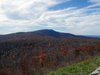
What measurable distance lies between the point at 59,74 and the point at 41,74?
247 cm

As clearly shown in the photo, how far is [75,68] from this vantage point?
1582 cm

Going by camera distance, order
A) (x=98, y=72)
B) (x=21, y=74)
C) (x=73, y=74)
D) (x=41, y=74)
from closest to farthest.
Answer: (x=98, y=72) < (x=73, y=74) < (x=41, y=74) < (x=21, y=74)

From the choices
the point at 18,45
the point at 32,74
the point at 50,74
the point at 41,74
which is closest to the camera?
the point at 50,74

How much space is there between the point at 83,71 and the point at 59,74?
1265 millimetres

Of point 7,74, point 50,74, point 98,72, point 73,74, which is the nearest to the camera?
point 98,72

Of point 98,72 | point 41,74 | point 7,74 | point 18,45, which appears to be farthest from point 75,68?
point 18,45

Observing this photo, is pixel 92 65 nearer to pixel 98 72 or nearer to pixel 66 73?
pixel 66 73

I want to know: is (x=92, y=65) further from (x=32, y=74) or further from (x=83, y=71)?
(x=32, y=74)

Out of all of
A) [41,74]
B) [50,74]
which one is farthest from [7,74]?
[50,74]

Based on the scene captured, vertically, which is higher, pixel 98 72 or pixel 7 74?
pixel 98 72

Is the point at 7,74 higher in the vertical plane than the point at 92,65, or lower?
lower

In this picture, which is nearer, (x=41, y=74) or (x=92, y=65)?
(x=92, y=65)

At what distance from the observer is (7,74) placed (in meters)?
23.9

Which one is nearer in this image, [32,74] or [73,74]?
[73,74]
